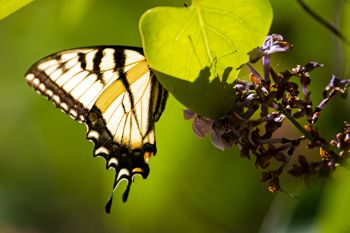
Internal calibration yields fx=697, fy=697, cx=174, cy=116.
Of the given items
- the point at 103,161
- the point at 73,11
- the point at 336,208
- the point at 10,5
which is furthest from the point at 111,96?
the point at 336,208

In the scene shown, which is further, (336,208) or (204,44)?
(204,44)

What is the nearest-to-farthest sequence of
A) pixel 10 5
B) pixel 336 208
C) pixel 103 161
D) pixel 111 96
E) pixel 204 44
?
1. pixel 336 208
2. pixel 204 44
3. pixel 10 5
4. pixel 111 96
5. pixel 103 161

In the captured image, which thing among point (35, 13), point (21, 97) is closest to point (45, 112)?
point (21, 97)

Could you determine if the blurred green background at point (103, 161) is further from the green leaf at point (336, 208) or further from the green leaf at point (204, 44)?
the green leaf at point (336, 208)

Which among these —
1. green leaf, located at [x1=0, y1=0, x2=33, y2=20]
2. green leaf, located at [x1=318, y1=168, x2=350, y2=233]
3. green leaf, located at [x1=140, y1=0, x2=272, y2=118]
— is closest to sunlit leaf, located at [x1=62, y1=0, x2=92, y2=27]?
green leaf, located at [x1=0, y1=0, x2=33, y2=20]

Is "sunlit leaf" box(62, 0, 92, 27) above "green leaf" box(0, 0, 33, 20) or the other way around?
above

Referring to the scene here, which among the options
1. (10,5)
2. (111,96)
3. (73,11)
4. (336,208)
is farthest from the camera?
(111,96)

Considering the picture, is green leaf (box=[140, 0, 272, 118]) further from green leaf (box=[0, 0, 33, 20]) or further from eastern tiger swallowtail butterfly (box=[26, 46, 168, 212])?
eastern tiger swallowtail butterfly (box=[26, 46, 168, 212])

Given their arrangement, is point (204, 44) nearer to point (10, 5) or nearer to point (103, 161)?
point (10, 5)
